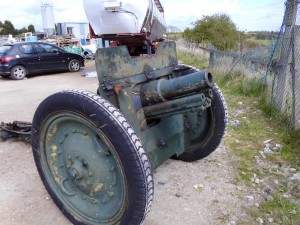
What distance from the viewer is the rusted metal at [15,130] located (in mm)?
5379

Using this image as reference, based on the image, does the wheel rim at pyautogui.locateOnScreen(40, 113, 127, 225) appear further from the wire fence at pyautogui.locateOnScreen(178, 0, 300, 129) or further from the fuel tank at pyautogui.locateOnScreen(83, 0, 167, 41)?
the wire fence at pyautogui.locateOnScreen(178, 0, 300, 129)

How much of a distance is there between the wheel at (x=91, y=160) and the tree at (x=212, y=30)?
27682 mm

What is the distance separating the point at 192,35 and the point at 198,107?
30054mm

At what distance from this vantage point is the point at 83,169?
3.15 m

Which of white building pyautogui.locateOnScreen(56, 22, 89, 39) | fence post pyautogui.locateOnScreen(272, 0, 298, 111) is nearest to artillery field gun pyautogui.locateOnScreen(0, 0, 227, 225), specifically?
fence post pyautogui.locateOnScreen(272, 0, 298, 111)

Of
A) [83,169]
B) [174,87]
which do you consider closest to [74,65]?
[83,169]

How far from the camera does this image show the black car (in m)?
15.3

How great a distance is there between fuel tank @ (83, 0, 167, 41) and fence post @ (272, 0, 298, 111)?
3.10 m

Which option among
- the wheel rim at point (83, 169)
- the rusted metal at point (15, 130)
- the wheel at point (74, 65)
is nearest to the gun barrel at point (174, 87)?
the wheel rim at point (83, 169)

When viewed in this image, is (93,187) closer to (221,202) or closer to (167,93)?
(167,93)

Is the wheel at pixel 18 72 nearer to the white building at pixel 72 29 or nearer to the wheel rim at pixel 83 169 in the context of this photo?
the wheel rim at pixel 83 169

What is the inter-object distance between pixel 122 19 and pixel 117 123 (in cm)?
103

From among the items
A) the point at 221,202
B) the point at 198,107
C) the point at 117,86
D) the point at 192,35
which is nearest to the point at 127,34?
the point at 117,86

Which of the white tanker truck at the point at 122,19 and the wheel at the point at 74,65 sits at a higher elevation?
the white tanker truck at the point at 122,19
